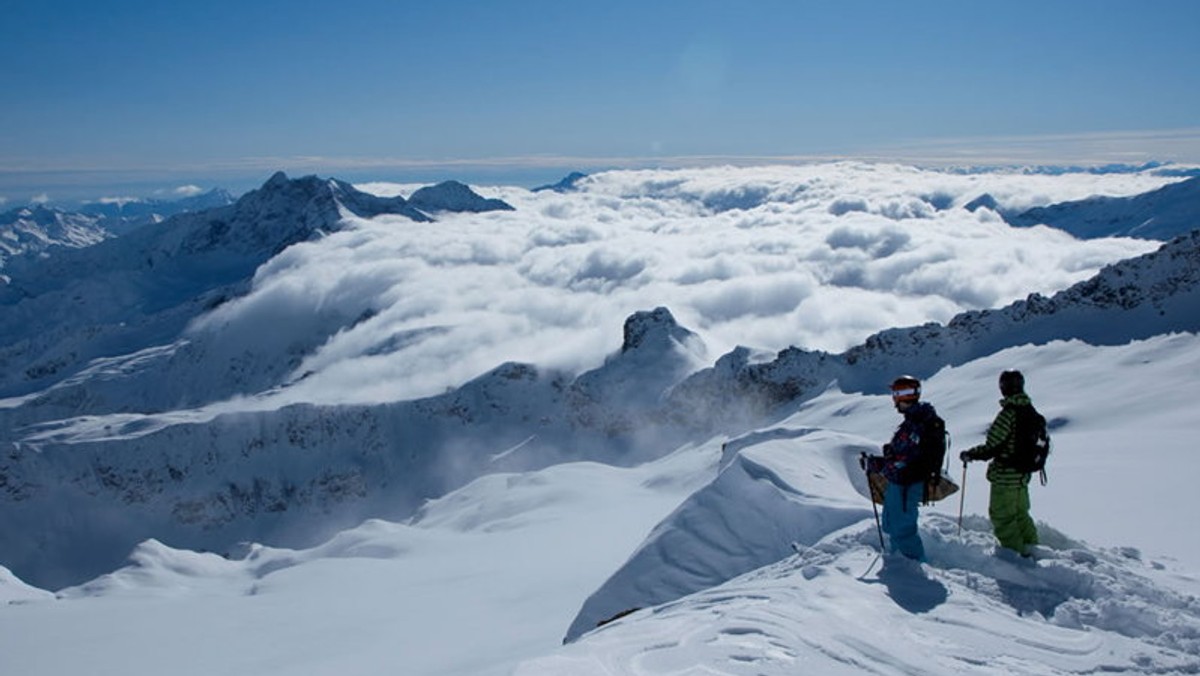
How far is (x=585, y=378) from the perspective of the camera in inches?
5187

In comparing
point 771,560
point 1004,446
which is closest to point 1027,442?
point 1004,446

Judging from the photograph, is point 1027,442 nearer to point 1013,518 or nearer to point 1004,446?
point 1004,446

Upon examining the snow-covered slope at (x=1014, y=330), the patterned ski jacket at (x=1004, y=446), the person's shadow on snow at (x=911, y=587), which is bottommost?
the snow-covered slope at (x=1014, y=330)

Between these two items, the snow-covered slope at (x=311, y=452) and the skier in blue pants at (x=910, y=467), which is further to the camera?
the snow-covered slope at (x=311, y=452)

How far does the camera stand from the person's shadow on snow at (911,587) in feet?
28.0

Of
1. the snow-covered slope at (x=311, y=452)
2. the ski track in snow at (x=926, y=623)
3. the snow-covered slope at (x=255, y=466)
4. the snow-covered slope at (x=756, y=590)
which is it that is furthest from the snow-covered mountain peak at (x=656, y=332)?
the ski track in snow at (x=926, y=623)

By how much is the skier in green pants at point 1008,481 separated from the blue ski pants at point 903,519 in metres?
0.85

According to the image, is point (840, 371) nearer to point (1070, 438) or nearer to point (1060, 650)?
point (1070, 438)

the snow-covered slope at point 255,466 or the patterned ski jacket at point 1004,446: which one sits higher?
the patterned ski jacket at point 1004,446

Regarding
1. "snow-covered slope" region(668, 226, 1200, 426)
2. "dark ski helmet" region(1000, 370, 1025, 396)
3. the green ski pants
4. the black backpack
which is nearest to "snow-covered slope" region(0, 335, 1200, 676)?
the green ski pants

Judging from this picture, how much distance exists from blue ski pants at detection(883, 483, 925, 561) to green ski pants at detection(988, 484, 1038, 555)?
0.93m

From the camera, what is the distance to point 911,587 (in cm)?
901

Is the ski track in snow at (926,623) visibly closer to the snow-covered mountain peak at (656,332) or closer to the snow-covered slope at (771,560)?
the snow-covered slope at (771,560)

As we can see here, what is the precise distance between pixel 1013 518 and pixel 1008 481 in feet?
1.49
